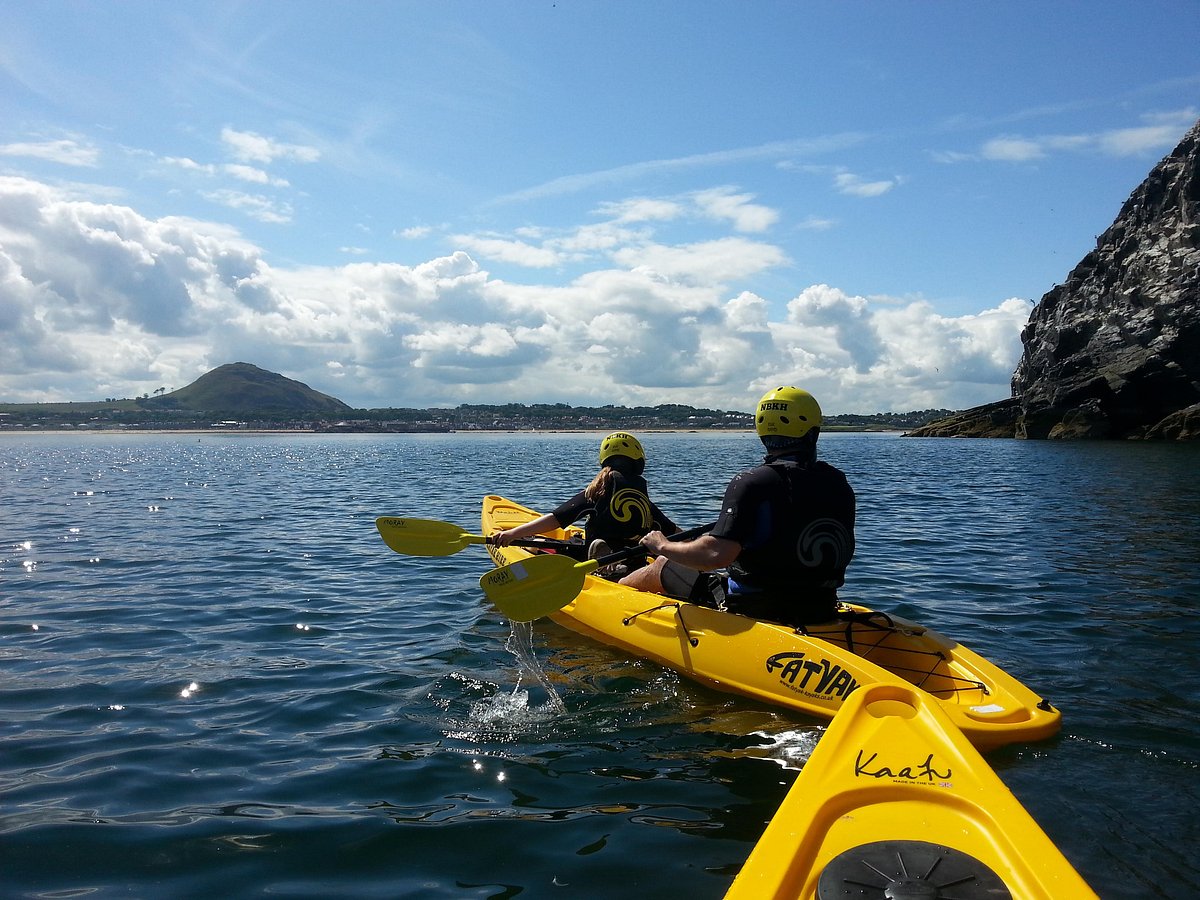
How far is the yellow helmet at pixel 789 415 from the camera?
6098 millimetres

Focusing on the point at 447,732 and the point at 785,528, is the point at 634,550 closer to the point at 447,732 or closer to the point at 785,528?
the point at 785,528

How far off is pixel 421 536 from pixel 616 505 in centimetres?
294

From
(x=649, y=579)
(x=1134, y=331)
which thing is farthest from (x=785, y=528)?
(x=1134, y=331)

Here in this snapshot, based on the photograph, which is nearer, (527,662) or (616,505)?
(527,662)

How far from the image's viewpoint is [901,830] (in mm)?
3459

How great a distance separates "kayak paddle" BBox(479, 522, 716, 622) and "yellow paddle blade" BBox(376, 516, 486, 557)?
2946 millimetres

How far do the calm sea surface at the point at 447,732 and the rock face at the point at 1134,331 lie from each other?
162 ft

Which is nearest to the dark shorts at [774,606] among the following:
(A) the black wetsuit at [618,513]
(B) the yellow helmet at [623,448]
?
(A) the black wetsuit at [618,513]

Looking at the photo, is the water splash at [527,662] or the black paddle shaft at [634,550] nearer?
the water splash at [527,662]

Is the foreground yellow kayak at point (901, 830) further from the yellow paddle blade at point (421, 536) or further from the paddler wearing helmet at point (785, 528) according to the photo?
the yellow paddle blade at point (421, 536)

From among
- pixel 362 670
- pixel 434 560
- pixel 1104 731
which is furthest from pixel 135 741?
pixel 434 560

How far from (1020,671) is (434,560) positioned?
9149 millimetres

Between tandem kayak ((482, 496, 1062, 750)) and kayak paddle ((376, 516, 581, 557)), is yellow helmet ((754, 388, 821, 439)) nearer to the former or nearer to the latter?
tandem kayak ((482, 496, 1062, 750))

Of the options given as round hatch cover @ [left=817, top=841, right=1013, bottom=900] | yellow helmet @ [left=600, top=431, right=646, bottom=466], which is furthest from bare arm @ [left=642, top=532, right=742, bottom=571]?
round hatch cover @ [left=817, top=841, right=1013, bottom=900]
